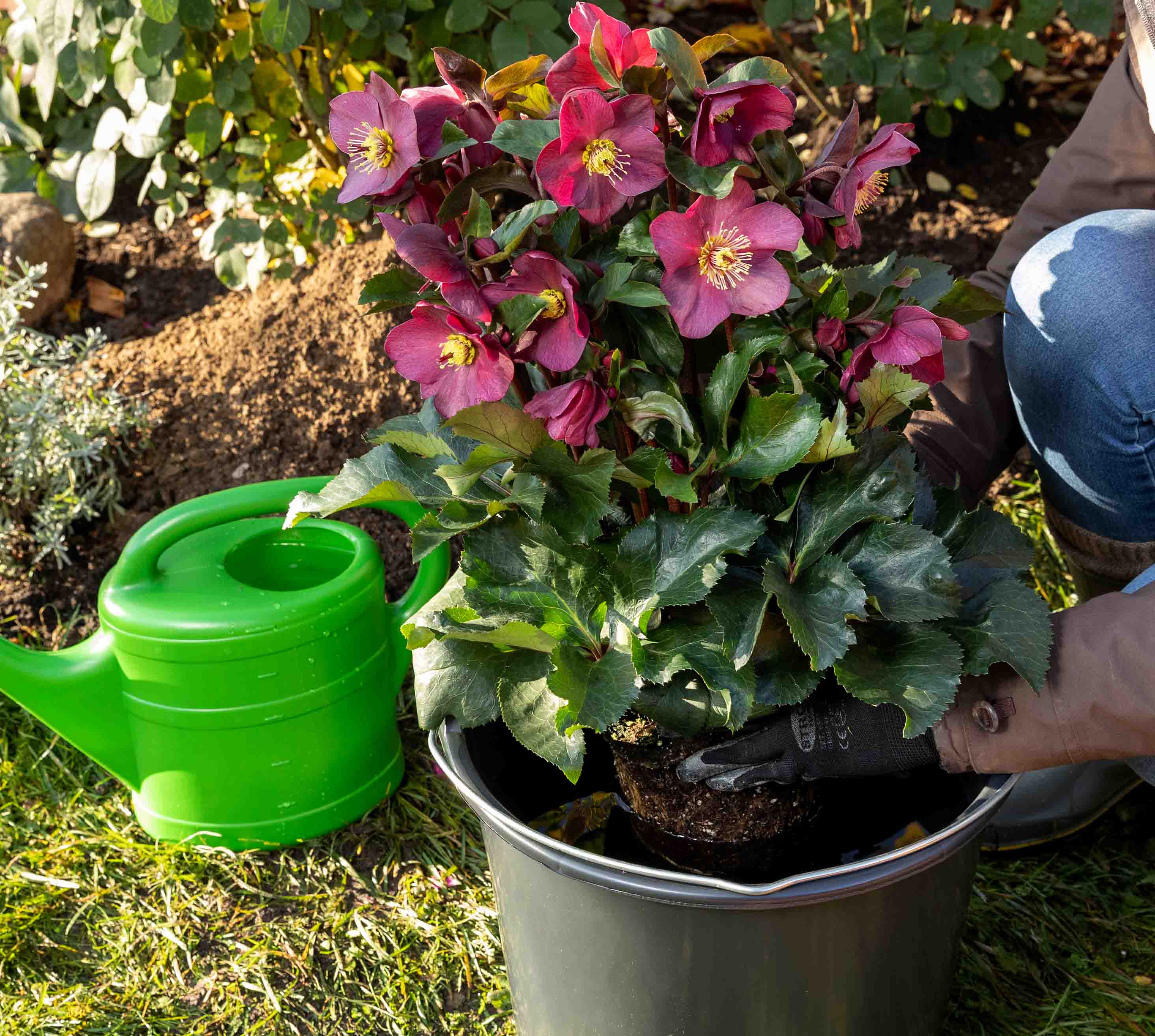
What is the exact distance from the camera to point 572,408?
86 centimetres

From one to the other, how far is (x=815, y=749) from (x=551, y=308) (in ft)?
1.78

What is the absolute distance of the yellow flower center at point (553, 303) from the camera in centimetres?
83

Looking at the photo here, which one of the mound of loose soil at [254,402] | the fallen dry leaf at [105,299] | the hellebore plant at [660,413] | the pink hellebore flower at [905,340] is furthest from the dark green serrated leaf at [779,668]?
the fallen dry leaf at [105,299]

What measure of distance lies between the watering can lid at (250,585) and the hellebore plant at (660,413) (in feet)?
1.75

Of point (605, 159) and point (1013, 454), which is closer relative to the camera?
point (605, 159)

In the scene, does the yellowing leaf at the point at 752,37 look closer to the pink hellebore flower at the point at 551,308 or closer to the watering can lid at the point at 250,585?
the watering can lid at the point at 250,585

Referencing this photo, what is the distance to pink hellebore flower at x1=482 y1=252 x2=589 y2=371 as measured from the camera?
2.71 feet

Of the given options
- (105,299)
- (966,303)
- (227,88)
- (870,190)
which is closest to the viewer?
(870,190)

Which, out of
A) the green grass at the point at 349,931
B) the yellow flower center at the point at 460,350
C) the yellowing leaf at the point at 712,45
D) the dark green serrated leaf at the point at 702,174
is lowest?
the green grass at the point at 349,931

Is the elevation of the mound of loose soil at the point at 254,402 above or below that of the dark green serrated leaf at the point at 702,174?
below

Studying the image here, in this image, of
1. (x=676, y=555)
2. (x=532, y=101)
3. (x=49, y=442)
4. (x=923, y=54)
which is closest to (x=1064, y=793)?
(x=676, y=555)

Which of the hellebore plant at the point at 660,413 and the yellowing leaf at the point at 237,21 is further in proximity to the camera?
the yellowing leaf at the point at 237,21

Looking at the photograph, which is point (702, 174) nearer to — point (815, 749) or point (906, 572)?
point (906, 572)

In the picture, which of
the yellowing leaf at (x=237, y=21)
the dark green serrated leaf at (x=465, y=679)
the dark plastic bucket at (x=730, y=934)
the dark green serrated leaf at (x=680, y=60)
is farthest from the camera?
the yellowing leaf at (x=237, y=21)
